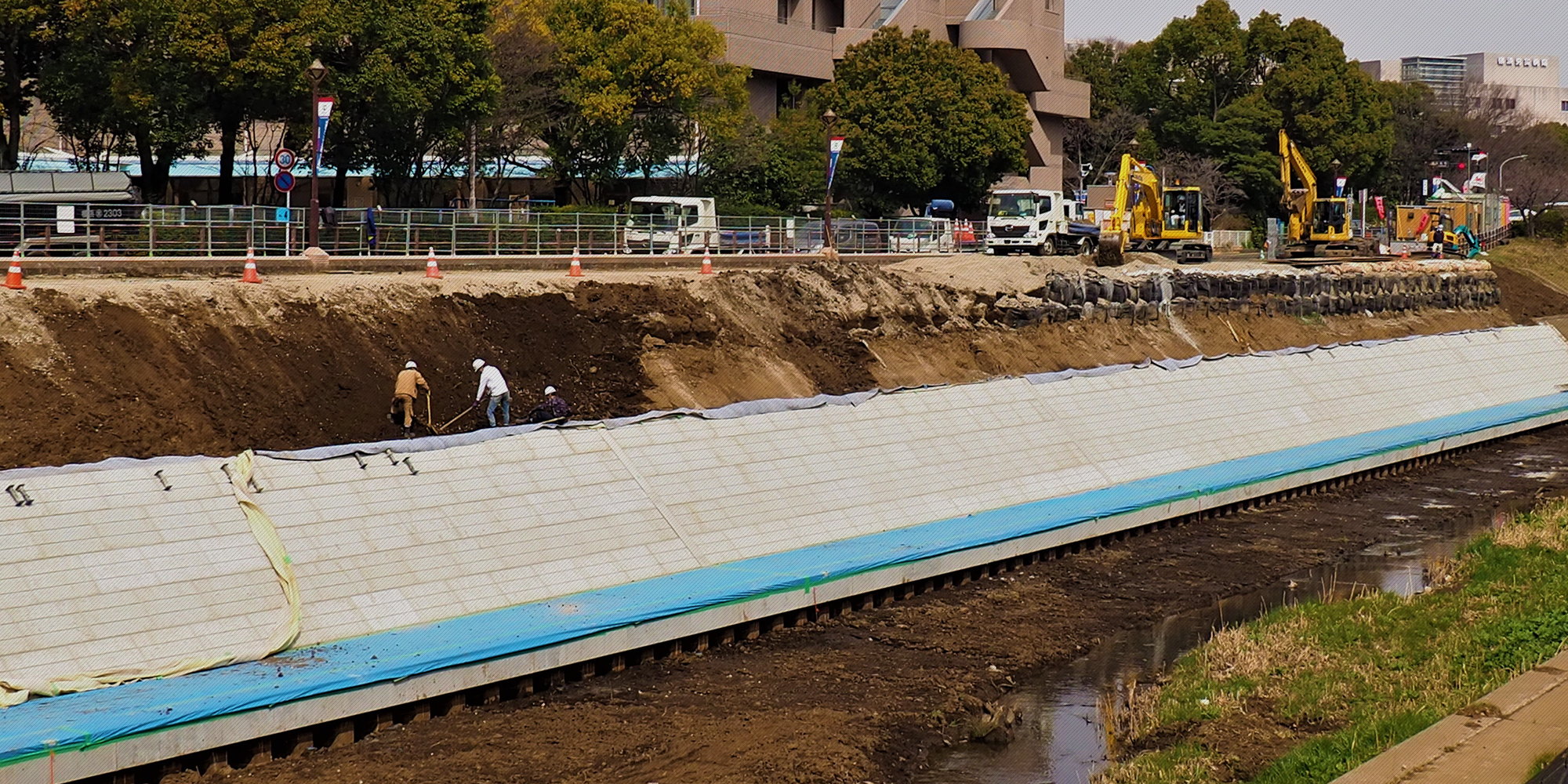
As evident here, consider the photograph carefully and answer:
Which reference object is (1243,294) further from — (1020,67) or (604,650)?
(604,650)

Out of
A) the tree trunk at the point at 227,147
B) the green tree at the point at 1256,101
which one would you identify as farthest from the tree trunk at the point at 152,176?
the green tree at the point at 1256,101

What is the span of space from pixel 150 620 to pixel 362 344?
15.0 m

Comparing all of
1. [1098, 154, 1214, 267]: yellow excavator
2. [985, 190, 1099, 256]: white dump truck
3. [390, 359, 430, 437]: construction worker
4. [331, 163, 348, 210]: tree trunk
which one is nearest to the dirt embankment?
[390, 359, 430, 437]: construction worker

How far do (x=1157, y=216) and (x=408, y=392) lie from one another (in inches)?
1650

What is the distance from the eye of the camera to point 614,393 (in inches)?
1271

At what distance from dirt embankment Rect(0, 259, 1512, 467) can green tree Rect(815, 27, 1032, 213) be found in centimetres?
2311

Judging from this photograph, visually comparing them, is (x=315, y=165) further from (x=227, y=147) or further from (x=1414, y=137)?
(x=1414, y=137)

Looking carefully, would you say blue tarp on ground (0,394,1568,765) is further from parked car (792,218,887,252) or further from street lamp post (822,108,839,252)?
parked car (792,218,887,252)

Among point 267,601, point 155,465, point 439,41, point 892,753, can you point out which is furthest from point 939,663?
point 439,41

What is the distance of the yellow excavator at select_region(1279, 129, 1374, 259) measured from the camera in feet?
224

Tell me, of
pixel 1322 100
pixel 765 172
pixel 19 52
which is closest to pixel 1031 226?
pixel 765 172

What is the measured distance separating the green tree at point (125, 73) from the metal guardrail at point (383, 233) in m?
4.41

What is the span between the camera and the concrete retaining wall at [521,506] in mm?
15836

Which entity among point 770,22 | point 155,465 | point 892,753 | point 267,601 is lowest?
point 892,753
